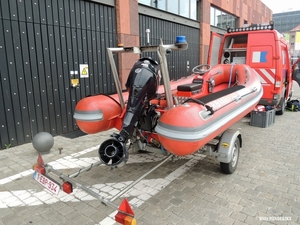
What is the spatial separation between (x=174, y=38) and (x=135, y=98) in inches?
283

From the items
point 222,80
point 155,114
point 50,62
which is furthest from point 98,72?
point 155,114

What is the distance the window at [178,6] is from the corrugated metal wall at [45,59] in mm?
2233

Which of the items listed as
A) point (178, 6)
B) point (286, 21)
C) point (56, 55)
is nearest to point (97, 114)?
point (56, 55)

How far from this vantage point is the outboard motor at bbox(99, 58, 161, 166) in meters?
2.67

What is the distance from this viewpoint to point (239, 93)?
3.74 metres

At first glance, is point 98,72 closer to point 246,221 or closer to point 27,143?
point 27,143

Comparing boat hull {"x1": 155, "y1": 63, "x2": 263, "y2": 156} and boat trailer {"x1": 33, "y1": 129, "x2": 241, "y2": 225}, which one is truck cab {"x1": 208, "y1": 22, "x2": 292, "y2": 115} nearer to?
boat trailer {"x1": 33, "y1": 129, "x2": 241, "y2": 225}

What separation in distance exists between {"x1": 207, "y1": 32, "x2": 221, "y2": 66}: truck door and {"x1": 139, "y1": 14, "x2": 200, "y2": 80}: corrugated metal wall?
1865mm

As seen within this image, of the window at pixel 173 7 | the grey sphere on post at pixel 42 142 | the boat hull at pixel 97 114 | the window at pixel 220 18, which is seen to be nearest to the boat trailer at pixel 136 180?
the boat hull at pixel 97 114

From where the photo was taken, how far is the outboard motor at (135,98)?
2.67 metres

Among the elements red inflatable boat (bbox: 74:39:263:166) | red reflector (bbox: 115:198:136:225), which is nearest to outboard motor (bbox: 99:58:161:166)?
red inflatable boat (bbox: 74:39:263:166)

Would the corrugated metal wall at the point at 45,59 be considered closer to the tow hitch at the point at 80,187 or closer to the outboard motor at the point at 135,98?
the tow hitch at the point at 80,187

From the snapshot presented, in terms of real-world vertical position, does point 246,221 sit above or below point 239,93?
below

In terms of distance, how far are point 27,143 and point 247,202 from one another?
4.36m
